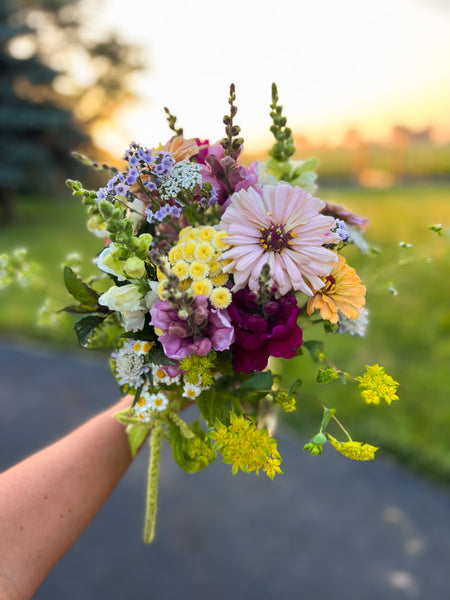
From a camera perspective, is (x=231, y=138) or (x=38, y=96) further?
(x=38, y=96)

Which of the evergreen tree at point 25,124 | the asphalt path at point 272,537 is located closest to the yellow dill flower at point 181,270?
the asphalt path at point 272,537

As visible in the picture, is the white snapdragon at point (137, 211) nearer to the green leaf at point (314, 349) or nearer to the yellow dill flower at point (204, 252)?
the yellow dill flower at point (204, 252)

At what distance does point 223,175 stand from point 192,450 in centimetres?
66

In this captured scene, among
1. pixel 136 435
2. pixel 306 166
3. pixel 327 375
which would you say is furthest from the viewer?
pixel 136 435

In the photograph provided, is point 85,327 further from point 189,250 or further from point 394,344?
point 394,344

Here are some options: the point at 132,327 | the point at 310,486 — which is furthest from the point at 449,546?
the point at 132,327

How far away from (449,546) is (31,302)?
5435 millimetres

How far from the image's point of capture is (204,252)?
0.98 meters

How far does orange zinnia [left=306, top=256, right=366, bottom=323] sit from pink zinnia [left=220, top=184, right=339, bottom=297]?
0.04 meters

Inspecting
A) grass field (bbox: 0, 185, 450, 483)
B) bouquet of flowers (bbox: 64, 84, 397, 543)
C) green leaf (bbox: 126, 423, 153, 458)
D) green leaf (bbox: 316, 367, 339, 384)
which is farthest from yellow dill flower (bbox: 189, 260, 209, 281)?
green leaf (bbox: 126, 423, 153, 458)

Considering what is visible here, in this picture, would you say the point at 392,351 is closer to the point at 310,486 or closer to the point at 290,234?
the point at 310,486

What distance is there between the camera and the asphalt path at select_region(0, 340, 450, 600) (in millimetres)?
2494

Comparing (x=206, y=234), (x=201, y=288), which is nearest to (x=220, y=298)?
(x=201, y=288)

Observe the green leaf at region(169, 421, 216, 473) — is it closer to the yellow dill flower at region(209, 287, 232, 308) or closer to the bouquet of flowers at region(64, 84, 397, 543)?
the bouquet of flowers at region(64, 84, 397, 543)
